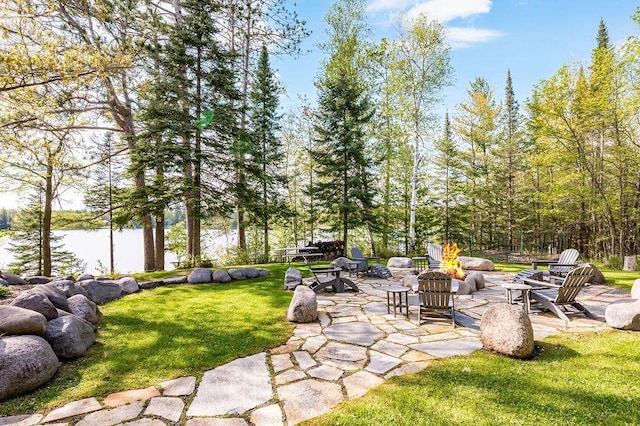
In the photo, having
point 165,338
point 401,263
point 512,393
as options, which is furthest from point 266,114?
point 512,393

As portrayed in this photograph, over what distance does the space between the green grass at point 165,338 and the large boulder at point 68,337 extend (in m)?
0.11

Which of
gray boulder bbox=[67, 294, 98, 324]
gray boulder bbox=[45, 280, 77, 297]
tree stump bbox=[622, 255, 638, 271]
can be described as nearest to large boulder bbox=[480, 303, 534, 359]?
gray boulder bbox=[67, 294, 98, 324]

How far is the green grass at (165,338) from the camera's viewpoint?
3.03 meters

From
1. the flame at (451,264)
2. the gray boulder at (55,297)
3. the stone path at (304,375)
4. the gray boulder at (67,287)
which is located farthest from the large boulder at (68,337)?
the flame at (451,264)

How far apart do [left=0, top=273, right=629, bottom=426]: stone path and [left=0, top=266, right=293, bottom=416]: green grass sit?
226 millimetres

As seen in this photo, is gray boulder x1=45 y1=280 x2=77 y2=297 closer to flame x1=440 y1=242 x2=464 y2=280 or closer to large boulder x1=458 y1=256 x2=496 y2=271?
flame x1=440 y1=242 x2=464 y2=280

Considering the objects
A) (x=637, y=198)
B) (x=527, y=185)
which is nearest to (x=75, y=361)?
(x=637, y=198)

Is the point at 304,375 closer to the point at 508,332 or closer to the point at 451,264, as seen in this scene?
the point at 508,332

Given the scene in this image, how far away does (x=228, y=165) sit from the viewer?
34.4 ft

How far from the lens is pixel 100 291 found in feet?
20.3

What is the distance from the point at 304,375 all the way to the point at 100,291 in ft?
17.1

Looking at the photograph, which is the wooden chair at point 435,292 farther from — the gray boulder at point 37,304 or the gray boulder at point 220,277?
the gray boulder at point 220,277

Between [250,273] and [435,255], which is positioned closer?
[250,273]

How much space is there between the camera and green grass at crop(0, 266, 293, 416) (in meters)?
3.03
